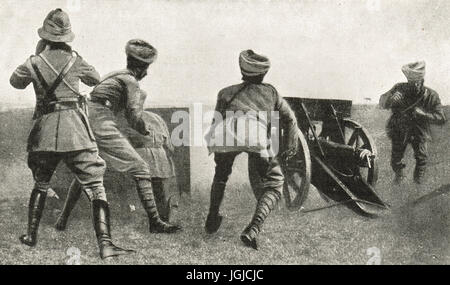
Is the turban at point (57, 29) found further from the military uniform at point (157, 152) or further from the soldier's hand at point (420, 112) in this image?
the soldier's hand at point (420, 112)

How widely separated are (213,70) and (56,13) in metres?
1.36

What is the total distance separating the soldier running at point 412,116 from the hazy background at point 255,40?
0.08 meters

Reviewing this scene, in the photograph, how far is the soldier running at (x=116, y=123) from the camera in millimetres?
4648

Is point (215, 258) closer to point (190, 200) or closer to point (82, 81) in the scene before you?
point (190, 200)

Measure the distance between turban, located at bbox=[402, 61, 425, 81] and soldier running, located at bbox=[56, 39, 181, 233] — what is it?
222 centimetres

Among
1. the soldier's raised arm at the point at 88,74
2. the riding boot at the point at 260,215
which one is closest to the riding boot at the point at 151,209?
the riding boot at the point at 260,215

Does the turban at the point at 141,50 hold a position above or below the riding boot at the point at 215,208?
above

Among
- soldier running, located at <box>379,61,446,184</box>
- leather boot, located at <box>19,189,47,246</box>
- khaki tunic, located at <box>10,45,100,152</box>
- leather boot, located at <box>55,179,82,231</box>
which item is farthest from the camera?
soldier running, located at <box>379,61,446,184</box>

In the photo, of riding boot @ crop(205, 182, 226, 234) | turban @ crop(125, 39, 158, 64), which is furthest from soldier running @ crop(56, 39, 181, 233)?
riding boot @ crop(205, 182, 226, 234)

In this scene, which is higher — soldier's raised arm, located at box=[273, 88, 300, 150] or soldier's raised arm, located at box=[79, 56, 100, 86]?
soldier's raised arm, located at box=[79, 56, 100, 86]

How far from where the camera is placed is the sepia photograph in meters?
4.71

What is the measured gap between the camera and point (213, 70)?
496 centimetres

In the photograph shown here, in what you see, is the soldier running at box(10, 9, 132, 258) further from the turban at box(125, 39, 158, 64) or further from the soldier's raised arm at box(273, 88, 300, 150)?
the soldier's raised arm at box(273, 88, 300, 150)

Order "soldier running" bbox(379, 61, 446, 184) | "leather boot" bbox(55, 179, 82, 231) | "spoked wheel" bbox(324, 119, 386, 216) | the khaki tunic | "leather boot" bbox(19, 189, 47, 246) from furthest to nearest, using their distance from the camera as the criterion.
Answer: "soldier running" bbox(379, 61, 446, 184)
"spoked wheel" bbox(324, 119, 386, 216)
"leather boot" bbox(55, 179, 82, 231)
"leather boot" bbox(19, 189, 47, 246)
the khaki tunic
